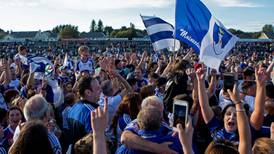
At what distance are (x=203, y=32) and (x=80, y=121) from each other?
14.3ft

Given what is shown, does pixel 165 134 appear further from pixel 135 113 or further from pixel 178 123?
pixel 135 113

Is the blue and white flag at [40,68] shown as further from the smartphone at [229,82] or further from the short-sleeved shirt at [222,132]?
the smartphone at [229,82]

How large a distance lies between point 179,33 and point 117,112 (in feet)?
14.6

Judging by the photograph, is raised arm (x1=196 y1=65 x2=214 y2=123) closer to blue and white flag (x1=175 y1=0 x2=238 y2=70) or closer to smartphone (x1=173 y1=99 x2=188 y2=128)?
smartphone (x1=173 y1=99 x2=188 y2=128)

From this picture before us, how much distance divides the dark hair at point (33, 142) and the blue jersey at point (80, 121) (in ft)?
5.84

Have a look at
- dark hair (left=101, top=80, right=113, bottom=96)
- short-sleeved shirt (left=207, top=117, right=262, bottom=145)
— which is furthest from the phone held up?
dark hair (left=101, top=80, right=113, bottom=96)

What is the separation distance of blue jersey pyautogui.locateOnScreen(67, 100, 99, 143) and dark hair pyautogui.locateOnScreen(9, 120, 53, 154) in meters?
1.78

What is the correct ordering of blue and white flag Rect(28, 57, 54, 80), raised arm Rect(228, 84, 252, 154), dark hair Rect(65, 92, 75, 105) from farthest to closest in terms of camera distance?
1. blue and white flag Rect(28, 57, 54, 80)
2. dark hair Rect(65, 92, 75, 105)
3. raised arm Rect(228, 84, 252, 154)

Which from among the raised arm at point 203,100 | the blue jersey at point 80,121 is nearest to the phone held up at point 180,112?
the raised arm at point 203,100

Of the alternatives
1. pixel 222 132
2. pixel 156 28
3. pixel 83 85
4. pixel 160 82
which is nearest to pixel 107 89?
pixel 83 85

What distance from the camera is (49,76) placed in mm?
9633

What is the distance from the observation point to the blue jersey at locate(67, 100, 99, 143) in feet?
17.0

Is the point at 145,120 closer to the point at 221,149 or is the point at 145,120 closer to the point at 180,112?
the point at 180,112

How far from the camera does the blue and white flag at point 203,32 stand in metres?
8.14
